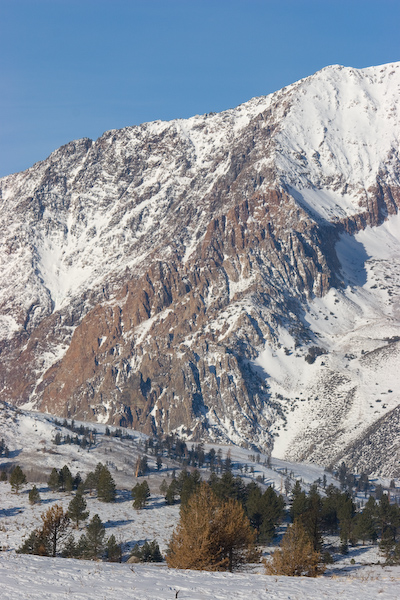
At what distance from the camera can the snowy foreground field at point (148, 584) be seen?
4389 centimetres

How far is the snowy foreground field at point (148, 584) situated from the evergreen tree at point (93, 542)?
3412cm

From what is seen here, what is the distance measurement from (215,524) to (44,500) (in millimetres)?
67969

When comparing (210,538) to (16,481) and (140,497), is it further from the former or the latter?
(16,481)

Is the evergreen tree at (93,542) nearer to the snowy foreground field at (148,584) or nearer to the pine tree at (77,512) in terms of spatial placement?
the pine tree at (77,512)

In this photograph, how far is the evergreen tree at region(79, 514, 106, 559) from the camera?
3472 inches

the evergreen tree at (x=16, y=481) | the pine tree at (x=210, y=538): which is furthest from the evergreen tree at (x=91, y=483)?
the pine tree at (x=210, y=538)

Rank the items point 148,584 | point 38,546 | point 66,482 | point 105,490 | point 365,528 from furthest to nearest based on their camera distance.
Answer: point 66,482 → point 105,490 → point 365,528 → point 38,546 → point 148,584

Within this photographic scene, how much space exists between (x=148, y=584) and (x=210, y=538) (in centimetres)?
1325

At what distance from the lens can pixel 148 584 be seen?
157ft

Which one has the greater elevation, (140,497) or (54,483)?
(54,483)

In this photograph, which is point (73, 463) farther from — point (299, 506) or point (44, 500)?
point (299, 506)

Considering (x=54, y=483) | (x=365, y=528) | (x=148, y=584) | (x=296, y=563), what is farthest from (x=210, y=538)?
(x=54, y=483)

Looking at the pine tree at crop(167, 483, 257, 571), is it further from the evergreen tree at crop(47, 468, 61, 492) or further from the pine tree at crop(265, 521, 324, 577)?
the evergreen tree at crop(47, 468, 61, 492)

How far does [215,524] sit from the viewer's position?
61344 millimetres
